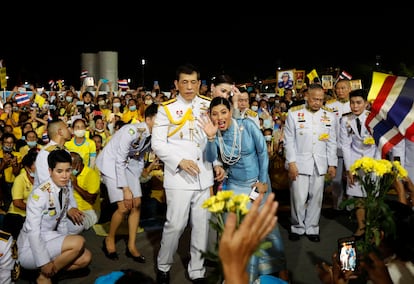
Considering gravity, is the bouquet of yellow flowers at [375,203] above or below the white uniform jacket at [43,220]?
above

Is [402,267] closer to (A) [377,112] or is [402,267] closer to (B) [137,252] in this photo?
(A) [377,112]

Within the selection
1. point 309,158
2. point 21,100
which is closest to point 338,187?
point 309,158

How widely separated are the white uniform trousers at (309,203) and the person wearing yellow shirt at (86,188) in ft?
9.33

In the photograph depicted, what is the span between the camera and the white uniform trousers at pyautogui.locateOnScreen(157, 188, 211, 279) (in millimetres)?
4258

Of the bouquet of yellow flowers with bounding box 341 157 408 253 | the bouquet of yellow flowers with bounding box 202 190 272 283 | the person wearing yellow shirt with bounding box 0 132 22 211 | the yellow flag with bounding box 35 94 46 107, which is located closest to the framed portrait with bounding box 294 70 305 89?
the yellow flag with bounding box 35 94 46 107

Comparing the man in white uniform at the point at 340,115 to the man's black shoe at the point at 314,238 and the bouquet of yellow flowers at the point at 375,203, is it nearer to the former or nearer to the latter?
the man's black shoe at the point at 314,238

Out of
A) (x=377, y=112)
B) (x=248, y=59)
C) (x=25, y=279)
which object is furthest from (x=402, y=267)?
(x=248, y=59)

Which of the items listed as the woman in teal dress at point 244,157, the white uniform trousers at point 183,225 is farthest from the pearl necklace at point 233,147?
the white uniform trousers at point 183,225

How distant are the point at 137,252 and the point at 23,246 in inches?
52.7

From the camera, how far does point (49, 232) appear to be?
13.9 feet

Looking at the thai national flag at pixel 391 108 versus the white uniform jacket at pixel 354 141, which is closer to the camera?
the thai national flag at pixel 391 108

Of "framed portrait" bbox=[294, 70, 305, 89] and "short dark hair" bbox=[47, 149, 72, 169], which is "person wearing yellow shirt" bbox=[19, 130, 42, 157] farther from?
"framed portrait" bbox=[294, 70, 305, 89]

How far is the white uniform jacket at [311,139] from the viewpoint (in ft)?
18.6

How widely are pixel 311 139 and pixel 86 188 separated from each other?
10.7ft
